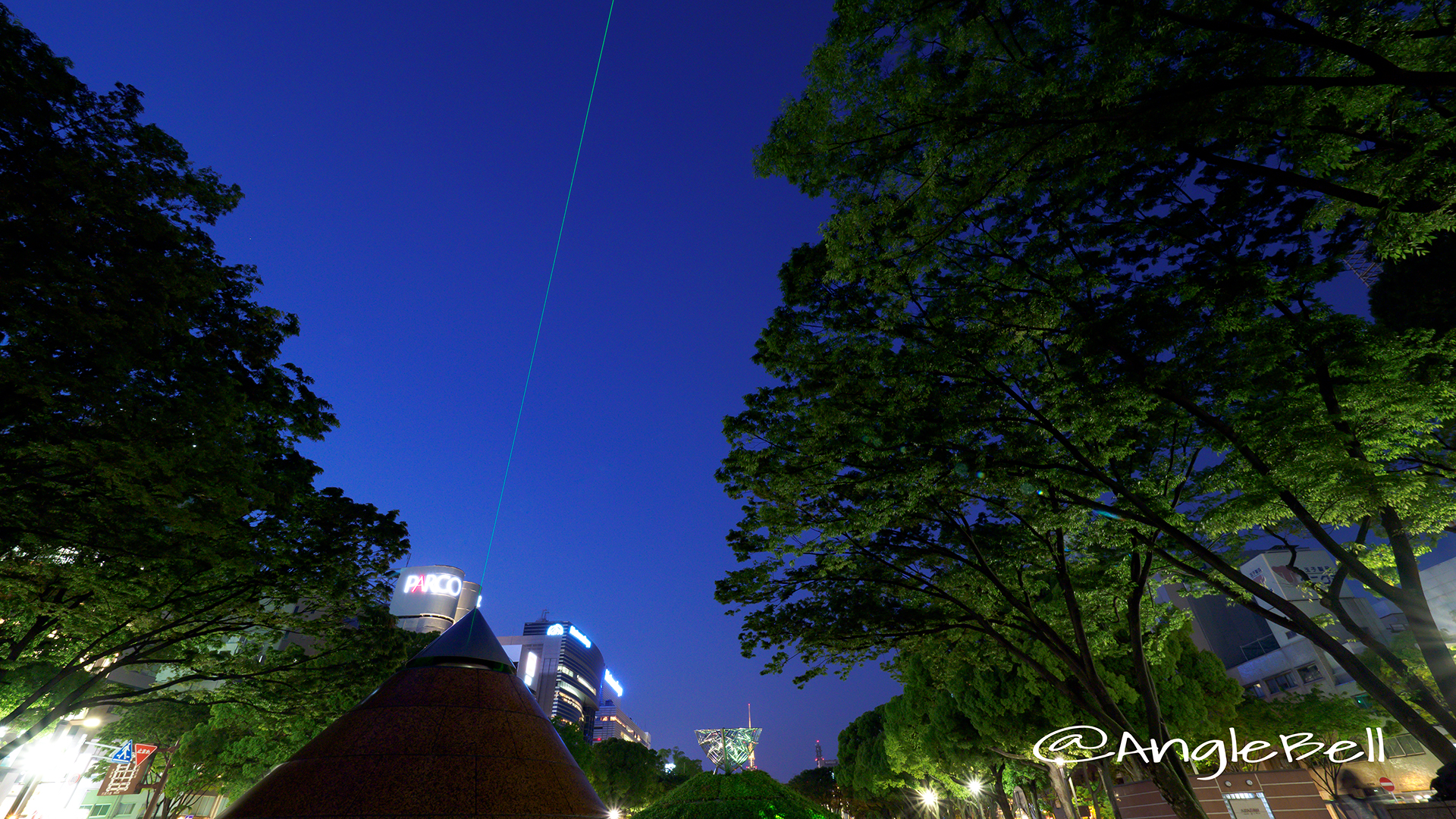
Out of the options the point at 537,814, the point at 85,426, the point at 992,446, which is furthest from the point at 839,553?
the point at 85,426

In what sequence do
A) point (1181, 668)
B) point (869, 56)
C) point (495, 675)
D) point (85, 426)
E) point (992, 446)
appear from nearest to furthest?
point (495, 675), point (869, 56), point (85, 426), point (992, 446), point (1181, 668)

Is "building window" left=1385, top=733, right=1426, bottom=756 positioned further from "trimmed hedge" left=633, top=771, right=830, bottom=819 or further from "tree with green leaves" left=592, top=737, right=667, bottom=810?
"tree with green leaves" left=592, top=737, right=667, bottom=810

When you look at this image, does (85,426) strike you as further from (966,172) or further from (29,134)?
(966,172)

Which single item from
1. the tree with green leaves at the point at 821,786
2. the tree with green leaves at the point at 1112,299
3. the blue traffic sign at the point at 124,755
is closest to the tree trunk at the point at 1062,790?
the tree with green leaves at the point at 1112,299

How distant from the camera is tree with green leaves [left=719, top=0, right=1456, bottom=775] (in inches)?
240

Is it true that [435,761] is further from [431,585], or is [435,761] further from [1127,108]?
[431,585]

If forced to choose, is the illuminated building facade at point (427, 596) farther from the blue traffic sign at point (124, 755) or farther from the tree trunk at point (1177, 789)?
the tree trunk at point (1177, 789)

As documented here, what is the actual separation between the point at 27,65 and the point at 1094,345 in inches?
526

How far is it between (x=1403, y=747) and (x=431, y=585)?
95560 mm

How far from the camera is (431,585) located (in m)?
84.6

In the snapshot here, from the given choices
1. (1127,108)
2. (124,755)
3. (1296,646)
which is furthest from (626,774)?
(1127,108)

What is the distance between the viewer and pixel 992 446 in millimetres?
10547

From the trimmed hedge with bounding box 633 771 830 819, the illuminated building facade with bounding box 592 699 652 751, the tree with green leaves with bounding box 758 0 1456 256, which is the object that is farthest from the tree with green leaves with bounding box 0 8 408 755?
the illuminated building facade with bounding box 592 699 652 751

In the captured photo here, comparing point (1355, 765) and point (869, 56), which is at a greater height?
point (869, 56)
